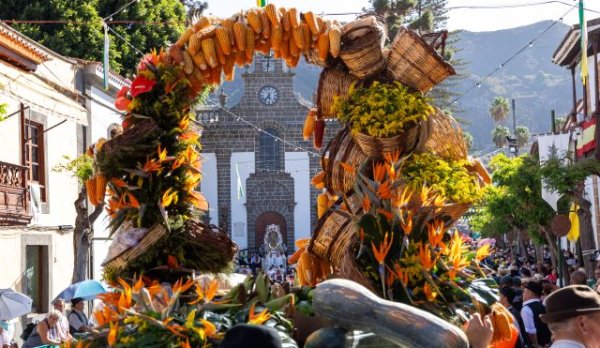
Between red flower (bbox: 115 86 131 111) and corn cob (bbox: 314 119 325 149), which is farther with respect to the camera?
corn cob (bbox: 314 119 325 149)

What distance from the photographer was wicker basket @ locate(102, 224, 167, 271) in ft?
13.8

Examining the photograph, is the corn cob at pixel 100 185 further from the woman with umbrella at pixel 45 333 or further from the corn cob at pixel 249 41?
the woman with umbrella at pixel 45 333

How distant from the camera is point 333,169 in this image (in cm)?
455

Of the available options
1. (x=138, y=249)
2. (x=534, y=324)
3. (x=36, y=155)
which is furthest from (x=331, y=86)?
(x=36, y=155)

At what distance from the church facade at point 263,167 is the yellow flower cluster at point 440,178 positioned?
48793mm

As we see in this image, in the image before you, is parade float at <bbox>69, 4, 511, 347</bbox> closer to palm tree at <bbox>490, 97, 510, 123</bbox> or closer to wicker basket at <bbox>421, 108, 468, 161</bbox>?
wicker basket at <bbox>421, 108, 468, 161</bbox>

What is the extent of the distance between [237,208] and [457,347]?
5280cm

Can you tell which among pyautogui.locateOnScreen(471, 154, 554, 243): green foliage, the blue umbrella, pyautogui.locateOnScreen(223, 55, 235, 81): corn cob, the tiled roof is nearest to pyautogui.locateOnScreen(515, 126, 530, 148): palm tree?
pyautogui.locateOnScreen(471, 154, 554, 243): green foliage

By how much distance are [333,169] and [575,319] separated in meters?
1.27

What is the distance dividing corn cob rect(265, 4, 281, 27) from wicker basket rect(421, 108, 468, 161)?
2.65 feet

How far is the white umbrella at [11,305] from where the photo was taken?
1256 centimetres

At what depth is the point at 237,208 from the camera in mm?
54844

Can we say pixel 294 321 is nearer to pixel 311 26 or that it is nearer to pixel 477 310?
pixel 477 310

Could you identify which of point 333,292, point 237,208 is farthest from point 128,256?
point 237,208
